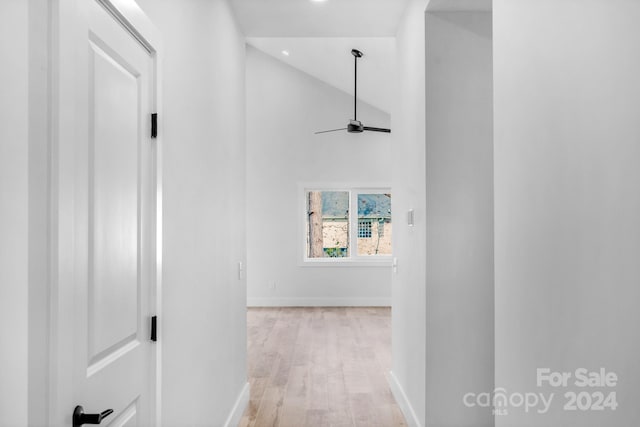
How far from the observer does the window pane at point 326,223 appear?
784 cm

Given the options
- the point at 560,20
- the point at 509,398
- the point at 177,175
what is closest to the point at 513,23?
the point at 560,20

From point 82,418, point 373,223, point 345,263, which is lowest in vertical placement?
point 345,263

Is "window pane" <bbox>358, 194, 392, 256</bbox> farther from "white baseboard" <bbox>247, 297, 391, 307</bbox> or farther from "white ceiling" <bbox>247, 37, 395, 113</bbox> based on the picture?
"white ceiling" <bbox>247, 37, 395, 113</bbox>

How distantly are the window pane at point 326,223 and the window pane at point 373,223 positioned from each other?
248 millimetres

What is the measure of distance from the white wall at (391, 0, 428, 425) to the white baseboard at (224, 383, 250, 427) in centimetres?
109

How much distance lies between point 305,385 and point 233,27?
109 inches

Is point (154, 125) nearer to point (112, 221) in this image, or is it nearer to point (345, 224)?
point (112, 221)

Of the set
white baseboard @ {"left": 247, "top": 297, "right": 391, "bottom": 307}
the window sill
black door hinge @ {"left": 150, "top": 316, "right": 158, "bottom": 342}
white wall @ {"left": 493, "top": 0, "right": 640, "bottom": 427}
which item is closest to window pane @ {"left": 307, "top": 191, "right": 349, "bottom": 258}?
the window sill

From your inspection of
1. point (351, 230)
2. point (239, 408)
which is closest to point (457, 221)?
point (239, 408)

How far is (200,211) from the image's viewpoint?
2.24 m

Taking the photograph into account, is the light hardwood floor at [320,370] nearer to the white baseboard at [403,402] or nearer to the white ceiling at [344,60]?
the white baseboard at [403,402]

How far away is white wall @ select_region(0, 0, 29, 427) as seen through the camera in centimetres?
88

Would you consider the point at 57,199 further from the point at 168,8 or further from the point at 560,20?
the point at 560,20

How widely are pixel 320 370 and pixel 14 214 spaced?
3.74 metres
